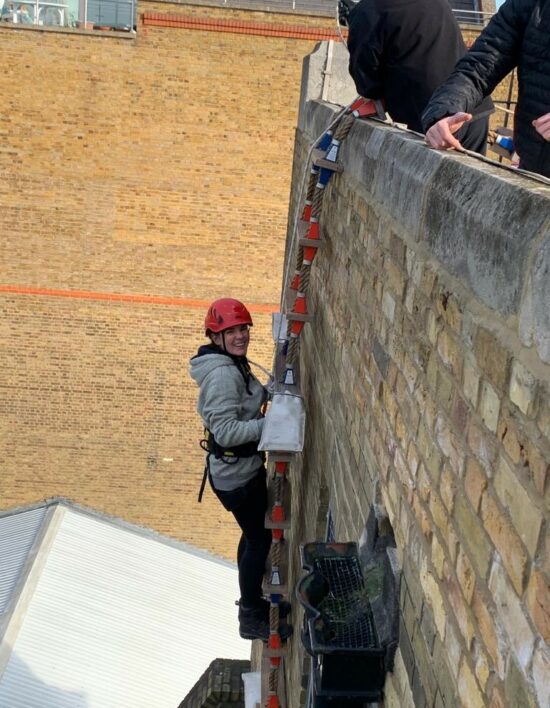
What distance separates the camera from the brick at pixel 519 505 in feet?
5.16

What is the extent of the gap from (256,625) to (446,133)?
156 inches

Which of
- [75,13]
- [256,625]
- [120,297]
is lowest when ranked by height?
[120,297]

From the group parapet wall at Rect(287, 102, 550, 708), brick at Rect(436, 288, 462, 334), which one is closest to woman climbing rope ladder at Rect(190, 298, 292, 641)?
parapet wall at Rect(287, 102, 550, 708)

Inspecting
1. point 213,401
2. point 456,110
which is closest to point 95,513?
point 213,401

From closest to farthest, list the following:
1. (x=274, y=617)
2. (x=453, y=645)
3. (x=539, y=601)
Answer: (x=539, y=601) < (x=453, y=645) < (x=274, y=617)

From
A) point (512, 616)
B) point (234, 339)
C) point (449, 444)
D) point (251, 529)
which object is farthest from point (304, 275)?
point (512, 616)

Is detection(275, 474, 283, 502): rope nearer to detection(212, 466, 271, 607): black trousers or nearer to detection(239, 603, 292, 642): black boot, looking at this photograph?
detection(212, 466, 271, 607): black trousers

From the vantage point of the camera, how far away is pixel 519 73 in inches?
124

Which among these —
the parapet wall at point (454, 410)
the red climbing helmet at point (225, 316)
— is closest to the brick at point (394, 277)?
the parapet wall at point (454, 410)

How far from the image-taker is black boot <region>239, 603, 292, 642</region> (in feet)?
18.0

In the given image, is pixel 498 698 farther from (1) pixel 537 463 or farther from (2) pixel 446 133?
(2) pixel 446 133

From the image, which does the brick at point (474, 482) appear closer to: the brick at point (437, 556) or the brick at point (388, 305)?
the brick at point (437, 556)

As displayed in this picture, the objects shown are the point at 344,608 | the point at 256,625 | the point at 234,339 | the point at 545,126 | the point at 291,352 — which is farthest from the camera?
the point at 256,625

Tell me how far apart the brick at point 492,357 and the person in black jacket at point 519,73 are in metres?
1.20
